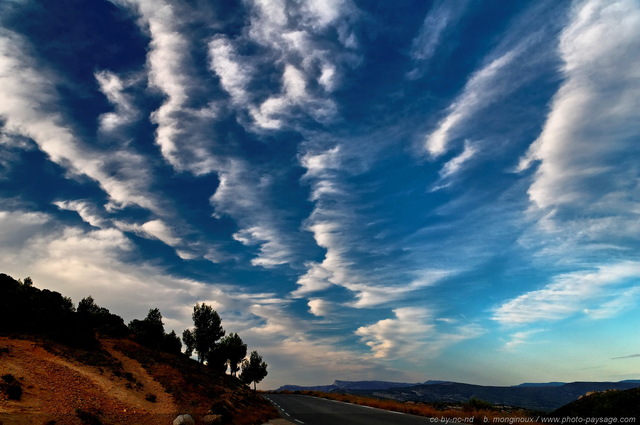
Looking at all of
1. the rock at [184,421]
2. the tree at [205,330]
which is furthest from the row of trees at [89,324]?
the rock at [184,421]

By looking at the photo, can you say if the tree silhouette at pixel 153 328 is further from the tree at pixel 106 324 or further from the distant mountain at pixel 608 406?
the distant mountain at pixel 608 406

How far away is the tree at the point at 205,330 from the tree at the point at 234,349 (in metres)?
8.54

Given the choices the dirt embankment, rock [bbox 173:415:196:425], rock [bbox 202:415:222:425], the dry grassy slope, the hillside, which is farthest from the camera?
rock [bbox 202:415:222:425]

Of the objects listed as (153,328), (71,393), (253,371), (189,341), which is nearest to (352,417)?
(71,393)

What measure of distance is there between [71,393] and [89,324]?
2602 cm

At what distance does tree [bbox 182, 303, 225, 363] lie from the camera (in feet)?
258

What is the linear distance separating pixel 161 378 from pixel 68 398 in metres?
12.7

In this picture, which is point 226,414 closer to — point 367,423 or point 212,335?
point 367,423

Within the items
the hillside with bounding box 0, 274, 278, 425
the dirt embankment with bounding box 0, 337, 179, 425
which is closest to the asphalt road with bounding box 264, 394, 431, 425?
the hillside with bounding box 0, 274, 278, 425

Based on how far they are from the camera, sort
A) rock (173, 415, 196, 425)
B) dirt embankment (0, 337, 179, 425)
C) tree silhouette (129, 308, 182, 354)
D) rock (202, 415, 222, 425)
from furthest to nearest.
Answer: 1. tree silhouette (129, 308, 182, 354)
2. rock (202, 415, 222, 425)
3. rock (173, 415, 196, 425)
4. dirt embankment (0, 337, 179, 425)

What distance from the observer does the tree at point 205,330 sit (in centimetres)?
7875

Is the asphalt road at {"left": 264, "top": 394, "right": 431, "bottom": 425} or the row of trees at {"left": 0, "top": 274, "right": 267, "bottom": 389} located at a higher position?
the row of trees at {"left": 0, "top": 274, "right": 267, "bottom": 389}

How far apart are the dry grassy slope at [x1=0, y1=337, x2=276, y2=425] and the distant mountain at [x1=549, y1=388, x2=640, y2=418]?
1767cm

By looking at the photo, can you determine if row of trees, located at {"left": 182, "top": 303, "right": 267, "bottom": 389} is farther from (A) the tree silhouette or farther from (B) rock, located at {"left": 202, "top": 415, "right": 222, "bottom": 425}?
(B) rock, located at {"left": 202, "top": 415, "right": 222, "bottom": 425}
